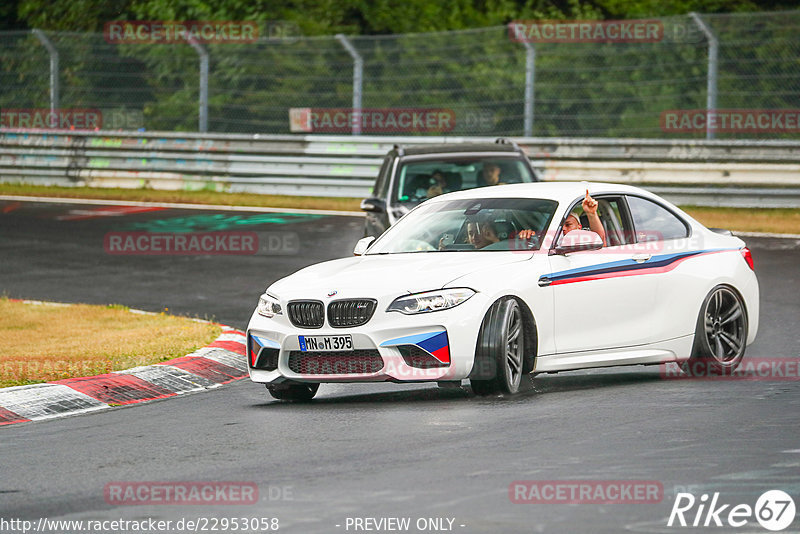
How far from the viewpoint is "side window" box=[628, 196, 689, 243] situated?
35.9 feet

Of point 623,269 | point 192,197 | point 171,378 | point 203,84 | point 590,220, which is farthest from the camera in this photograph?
point 203,84

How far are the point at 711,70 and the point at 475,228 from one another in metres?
13.8

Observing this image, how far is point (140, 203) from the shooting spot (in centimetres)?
2680

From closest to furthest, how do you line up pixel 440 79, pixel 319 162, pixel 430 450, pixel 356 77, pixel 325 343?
1. pixel 430 450
2. pixel 325 343
3. pixel 356 77
4. pixel 319 162
5. pixel 440 79

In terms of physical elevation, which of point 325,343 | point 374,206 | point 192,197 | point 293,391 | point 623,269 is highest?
point 374,206

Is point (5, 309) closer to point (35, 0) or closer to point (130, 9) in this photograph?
point (130, 9)

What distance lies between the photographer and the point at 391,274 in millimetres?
9719

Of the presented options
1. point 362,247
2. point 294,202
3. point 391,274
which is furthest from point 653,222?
point 294,202

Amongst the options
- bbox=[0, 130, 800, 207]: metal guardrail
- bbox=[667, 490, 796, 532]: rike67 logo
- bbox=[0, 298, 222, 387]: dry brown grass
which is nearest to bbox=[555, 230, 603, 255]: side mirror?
bbox=[0, 298, 222, 387]: dry brown grass

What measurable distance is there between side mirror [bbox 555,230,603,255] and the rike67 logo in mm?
3620

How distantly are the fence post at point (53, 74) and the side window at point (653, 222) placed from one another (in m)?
18.8

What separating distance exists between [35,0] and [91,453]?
2969 centimetres

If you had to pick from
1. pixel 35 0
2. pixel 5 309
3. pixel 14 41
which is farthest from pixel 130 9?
pixel 5 309

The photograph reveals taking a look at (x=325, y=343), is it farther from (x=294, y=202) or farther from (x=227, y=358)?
(x=294, y=202)
